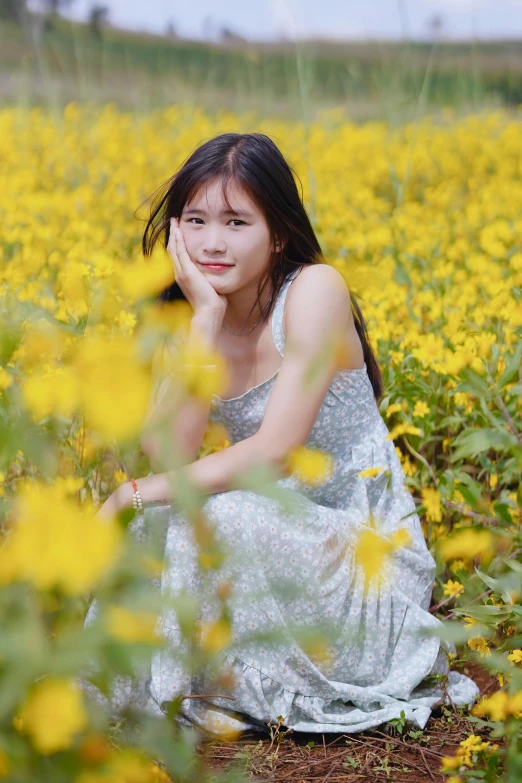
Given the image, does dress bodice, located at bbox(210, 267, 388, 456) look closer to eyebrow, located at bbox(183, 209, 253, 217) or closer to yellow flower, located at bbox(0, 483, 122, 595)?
eyebrow, located at bbox(183, 209, 253, 217)

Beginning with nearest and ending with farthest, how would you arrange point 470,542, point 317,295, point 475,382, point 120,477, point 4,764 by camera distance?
point 4,764 < point 475,382 < point 470,542 < point 317,295 < point 120,477

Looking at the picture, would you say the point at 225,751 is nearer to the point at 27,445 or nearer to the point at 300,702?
the point at 300,702

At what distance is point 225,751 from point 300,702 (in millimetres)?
150

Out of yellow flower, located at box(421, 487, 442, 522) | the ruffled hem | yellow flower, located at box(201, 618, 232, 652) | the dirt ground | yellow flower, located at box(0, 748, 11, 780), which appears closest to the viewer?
yellow flower, located at box(0, 748, 11, 780)

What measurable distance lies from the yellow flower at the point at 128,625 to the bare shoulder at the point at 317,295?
43.6 inches

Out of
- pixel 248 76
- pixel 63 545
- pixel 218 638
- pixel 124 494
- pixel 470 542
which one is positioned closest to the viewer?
pixel 63 545

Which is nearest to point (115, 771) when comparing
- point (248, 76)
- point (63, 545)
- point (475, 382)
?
point (63, 545)

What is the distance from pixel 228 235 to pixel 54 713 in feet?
4.03

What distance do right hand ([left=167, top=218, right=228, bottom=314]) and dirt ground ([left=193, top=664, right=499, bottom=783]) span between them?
746 mm

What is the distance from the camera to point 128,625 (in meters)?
0.60

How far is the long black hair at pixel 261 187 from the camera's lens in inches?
68.3

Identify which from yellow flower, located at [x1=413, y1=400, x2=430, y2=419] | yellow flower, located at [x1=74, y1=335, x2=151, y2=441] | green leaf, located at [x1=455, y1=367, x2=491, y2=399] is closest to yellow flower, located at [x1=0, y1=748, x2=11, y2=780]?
yellow flower, located at [x1=74, y1=335, x2=151, y2=441]

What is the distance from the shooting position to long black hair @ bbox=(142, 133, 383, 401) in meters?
1.74

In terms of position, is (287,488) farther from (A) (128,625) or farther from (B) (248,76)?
(B) (248,76)
